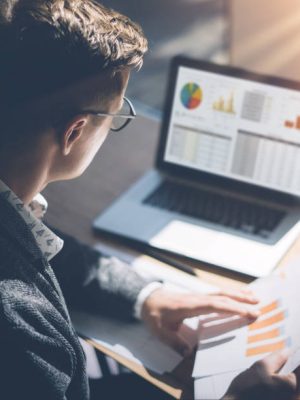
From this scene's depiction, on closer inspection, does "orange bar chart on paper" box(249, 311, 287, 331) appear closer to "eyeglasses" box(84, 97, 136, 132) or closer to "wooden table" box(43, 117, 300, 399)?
"wooden table" box(43, 117, 300, 399)

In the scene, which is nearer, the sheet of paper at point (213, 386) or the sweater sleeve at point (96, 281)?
the sheet of paper at point (213, 386)

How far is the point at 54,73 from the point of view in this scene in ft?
3.11

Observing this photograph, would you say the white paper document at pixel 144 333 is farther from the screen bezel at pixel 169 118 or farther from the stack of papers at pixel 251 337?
the screen bezel at pixel 169 118

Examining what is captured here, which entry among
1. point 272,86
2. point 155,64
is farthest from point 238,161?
point 155,64

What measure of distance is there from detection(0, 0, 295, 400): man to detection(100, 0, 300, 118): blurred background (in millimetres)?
234

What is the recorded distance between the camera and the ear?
100cm

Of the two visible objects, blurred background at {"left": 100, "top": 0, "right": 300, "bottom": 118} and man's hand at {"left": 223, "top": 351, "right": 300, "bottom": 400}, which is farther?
blurred background at {"left": 100, "top": 0, "right": 300, "bottom": 118}

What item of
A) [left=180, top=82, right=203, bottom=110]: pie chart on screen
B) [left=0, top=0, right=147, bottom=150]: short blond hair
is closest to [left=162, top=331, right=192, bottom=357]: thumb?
[left=0, top=0, right=147, bottom=150]: short blond hair

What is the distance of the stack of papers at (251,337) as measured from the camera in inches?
43.2

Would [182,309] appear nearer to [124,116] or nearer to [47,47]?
[124,116]

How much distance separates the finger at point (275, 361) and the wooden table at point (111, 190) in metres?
0.16

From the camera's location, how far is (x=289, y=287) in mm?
1224

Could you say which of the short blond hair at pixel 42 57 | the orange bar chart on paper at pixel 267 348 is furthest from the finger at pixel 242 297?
the short blond hair at pixel 42 57

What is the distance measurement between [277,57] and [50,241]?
921mm
